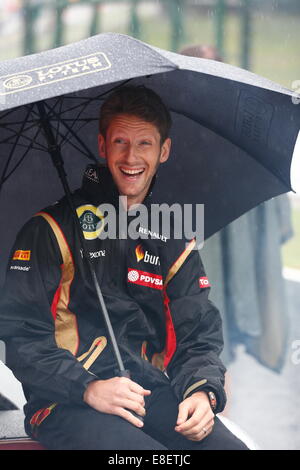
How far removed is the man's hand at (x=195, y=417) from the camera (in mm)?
2328

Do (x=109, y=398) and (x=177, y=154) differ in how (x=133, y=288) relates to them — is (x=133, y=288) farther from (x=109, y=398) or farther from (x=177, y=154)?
(x=177, y=154)

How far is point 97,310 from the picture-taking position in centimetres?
248

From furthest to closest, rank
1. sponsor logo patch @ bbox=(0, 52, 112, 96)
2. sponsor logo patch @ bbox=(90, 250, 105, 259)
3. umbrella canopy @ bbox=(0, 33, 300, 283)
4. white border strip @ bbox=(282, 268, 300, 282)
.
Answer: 1. white border strip @ bbox=(282, 268, 300, 282)
2. umbrella canopy @ bbox=(0, 33, 300, 283)
3. sponsor logo patch @ bbox=(90, 250, 105, 259)
4. sponsor logo patch @ bbox=(0, 52, 112, 96)

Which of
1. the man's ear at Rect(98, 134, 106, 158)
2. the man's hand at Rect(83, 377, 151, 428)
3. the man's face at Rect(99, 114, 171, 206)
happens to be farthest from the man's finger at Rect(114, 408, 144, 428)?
the man's ear at Rect(98, 134, 106, 158)

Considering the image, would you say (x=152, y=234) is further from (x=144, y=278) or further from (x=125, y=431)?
(x=125, y=431)

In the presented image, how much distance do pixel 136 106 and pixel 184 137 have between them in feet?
1.32

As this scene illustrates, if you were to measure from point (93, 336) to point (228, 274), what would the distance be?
10.3 ft

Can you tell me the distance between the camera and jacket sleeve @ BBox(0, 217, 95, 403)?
2305 millimetres

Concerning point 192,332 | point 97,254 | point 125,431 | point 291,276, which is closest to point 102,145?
point 97,254

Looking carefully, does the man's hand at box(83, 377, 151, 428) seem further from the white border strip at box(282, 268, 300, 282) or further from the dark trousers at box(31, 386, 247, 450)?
the white border strip at box(282, 268, 300, 282)

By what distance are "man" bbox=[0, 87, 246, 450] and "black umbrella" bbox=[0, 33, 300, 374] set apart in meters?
0.17

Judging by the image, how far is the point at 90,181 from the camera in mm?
2584

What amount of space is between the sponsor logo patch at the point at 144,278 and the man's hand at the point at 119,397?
0.33 meters

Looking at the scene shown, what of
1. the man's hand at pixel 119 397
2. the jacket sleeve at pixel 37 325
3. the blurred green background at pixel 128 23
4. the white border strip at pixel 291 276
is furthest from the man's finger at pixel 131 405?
the white border strip at pixel 291 276
